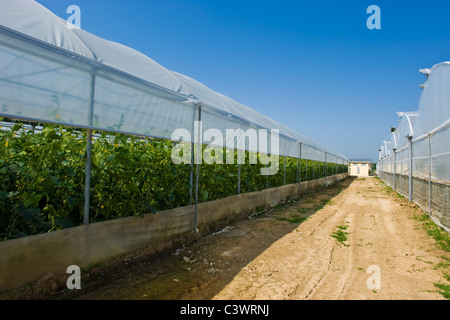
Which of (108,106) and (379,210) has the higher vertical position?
(108,106)

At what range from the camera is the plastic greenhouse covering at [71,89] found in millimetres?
2424

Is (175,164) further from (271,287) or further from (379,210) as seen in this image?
(379,210)

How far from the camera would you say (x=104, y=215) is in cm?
331

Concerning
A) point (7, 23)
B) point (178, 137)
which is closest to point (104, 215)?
point (178, 137)

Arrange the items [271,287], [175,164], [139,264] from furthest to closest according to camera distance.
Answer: [175,164]
[139,264]
[271,287]

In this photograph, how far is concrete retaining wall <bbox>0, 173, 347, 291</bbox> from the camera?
7.82 ft

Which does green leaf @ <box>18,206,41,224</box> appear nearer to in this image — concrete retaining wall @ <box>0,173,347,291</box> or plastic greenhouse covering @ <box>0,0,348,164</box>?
concrete retaining wall @ <box>0,173,347,291</box>

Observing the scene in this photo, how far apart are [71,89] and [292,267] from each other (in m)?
3.53

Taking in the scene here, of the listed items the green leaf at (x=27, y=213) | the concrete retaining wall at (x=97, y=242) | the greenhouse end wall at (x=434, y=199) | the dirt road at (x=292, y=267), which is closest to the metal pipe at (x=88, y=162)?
the concrete retaining wall at (x=97, y=242)

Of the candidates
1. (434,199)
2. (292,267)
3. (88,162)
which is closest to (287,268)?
(292,267)

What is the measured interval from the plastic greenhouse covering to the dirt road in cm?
192

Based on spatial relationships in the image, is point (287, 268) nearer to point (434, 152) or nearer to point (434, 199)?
point (434, 199)
